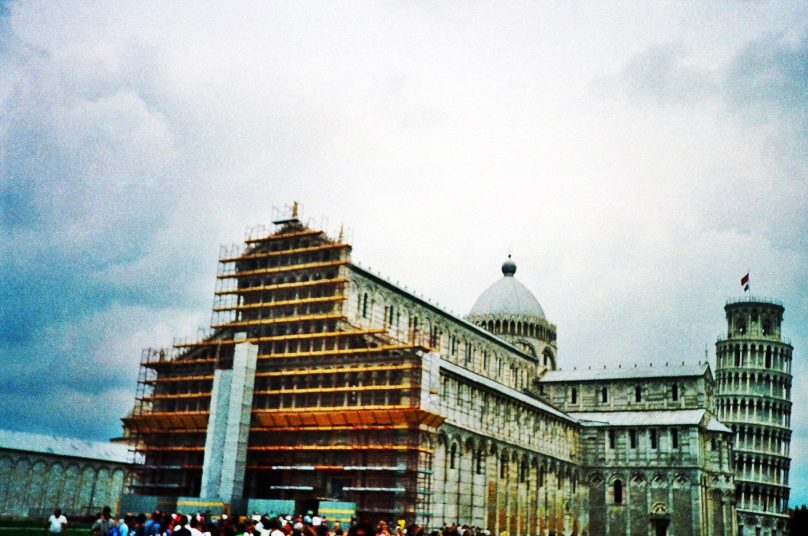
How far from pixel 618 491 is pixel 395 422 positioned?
1382 inches

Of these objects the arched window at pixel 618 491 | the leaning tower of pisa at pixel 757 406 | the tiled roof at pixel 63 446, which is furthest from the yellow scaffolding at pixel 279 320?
the leaning tower of pisa at pixel 757 406

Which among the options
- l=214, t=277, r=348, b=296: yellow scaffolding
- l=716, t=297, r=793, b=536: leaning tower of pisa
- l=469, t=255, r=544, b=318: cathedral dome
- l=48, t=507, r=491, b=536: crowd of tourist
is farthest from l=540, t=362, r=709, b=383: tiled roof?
l=48, t=507, r=491, b=536: crowd of tourist

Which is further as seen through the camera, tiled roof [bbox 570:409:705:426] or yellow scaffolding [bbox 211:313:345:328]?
tiled roof [bbox 570:409:705:426]

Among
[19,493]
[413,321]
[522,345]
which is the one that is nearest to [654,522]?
[522,345]

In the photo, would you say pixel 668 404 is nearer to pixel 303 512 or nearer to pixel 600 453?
pixel 600 453

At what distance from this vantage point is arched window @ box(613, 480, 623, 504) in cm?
7512

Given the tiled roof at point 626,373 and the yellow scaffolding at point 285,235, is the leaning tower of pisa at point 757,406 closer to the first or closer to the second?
the tiled roof at point 626,373

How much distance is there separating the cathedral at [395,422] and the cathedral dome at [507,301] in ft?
19.9

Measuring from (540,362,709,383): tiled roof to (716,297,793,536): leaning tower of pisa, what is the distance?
22340mm

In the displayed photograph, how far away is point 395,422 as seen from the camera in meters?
49.8

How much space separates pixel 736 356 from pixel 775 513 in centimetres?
1934

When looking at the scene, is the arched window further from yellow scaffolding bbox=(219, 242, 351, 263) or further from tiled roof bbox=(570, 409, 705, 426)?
yellow scaffolding bbox=(219, 242, 351, 263)

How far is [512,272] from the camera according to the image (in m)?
94.4

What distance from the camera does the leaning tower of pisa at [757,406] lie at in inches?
3765
